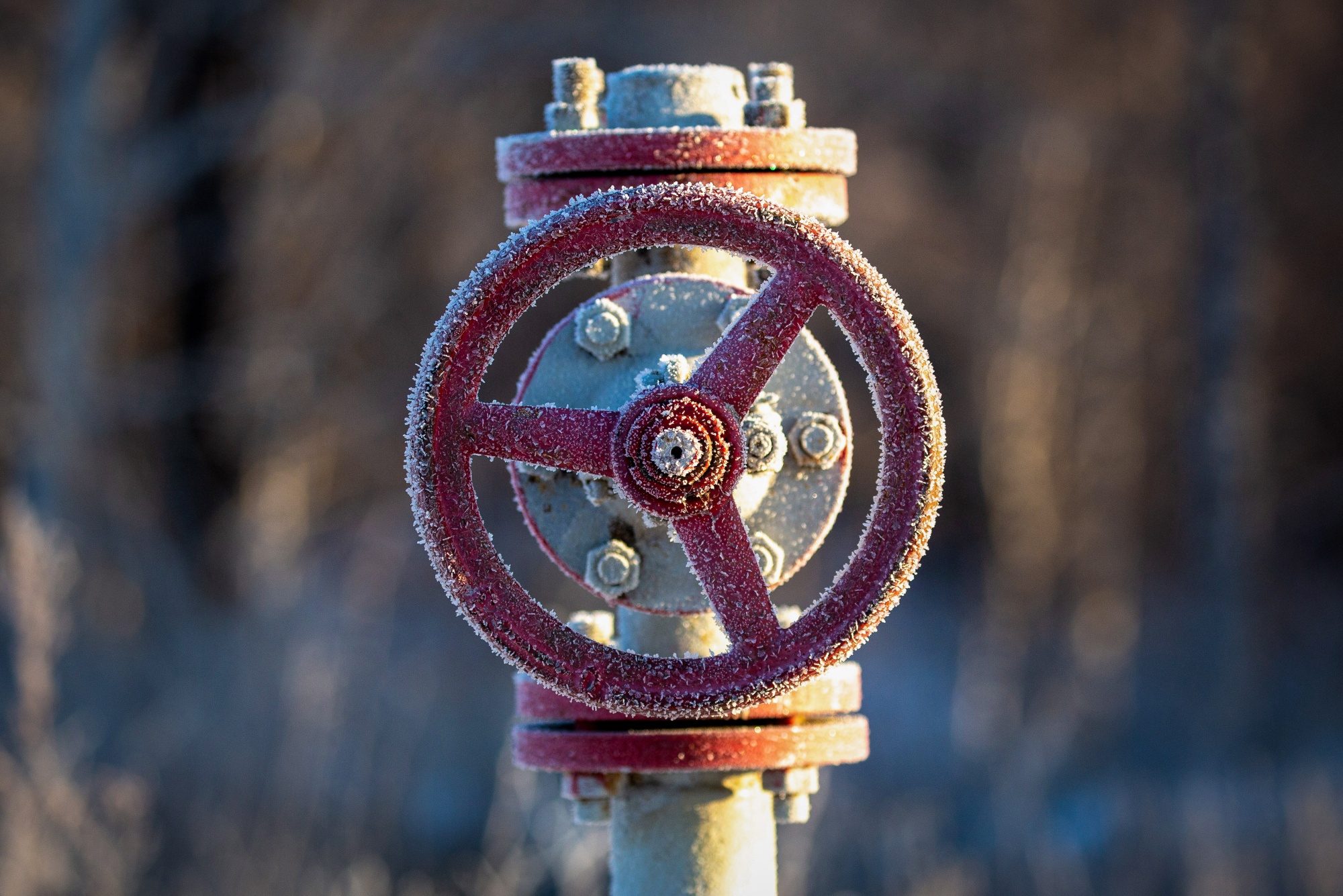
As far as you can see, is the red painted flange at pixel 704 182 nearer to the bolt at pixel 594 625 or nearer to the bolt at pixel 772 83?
the bolt at pixel 772 83

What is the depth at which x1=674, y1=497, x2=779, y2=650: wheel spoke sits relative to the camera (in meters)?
1.27

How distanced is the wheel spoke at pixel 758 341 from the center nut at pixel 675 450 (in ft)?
0.09

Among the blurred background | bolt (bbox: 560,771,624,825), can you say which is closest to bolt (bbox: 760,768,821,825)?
bolt (bbox: 560,771,624,825)

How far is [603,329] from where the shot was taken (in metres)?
1.40

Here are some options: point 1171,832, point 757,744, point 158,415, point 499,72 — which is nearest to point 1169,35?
point 499,72

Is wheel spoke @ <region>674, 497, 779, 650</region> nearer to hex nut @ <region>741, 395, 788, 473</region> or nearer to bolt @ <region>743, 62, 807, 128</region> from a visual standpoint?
hex nut @ <region>741, 395, 788, 473</region>

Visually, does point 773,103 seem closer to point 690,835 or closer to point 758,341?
point 758,341

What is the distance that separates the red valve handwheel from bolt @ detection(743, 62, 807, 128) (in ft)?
0.77

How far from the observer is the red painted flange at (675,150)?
140 centimetres

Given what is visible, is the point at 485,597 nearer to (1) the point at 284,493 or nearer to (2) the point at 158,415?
(1) the point at 284,493

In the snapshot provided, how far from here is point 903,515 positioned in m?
1.25

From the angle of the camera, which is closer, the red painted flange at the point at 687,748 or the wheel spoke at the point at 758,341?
the wheel spoke at the point at 758,341

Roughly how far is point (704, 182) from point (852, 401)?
23.9ft

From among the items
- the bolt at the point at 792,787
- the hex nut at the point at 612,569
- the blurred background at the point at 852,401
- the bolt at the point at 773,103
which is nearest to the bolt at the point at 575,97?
the bolt at the point at 773,103
